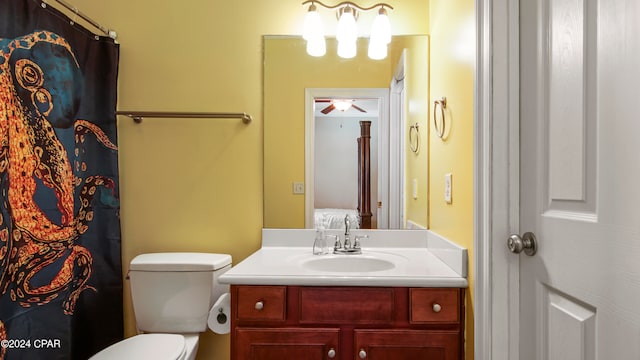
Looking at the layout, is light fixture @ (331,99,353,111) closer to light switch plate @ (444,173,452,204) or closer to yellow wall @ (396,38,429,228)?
yellow wall @ (396,38,429,228)

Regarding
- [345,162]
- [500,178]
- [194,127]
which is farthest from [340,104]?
[500,178]


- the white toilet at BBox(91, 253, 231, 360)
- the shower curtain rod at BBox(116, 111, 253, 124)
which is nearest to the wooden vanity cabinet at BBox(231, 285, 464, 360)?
the white toilet at BBox(91, 253, 231, 360)

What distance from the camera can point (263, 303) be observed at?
1.26 meters

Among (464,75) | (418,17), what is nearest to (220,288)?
(464,75)

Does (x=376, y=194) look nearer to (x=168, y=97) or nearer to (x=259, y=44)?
(x=259, y=44)

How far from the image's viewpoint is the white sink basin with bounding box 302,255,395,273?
1.56 metres

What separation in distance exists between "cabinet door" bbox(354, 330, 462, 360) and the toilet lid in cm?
72

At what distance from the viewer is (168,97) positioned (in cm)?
182

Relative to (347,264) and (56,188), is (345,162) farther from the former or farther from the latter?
(56,188)

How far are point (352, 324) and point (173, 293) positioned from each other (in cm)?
87

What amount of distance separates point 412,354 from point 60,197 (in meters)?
1.56

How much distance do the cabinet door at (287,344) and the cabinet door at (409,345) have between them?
106 mm

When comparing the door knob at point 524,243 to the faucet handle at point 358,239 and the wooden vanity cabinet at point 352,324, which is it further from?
the faucet handle at point 358,239

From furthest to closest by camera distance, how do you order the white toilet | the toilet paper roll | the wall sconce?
the wall sconce < the white toilet < the toilet paper roll
